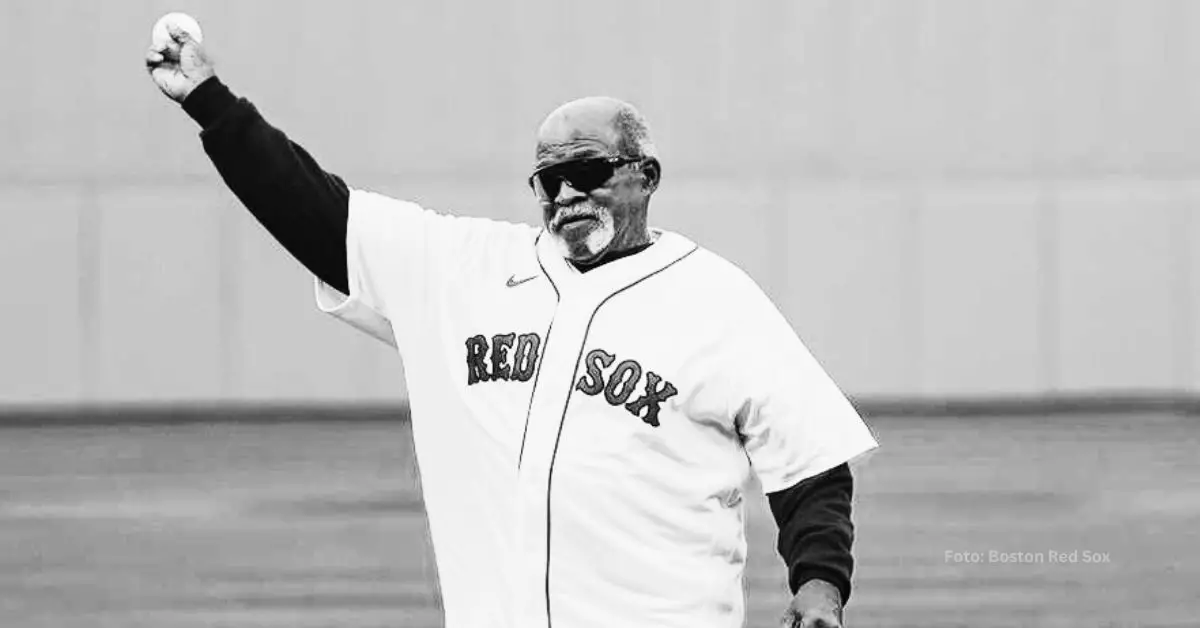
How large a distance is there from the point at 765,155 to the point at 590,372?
47.8 feet

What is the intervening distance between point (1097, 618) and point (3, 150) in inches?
464

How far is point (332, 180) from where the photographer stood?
4336 millimetres

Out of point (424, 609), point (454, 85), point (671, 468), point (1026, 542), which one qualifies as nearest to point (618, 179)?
point (671, 468)

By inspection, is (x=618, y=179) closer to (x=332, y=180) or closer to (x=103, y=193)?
(x=332, y=180)

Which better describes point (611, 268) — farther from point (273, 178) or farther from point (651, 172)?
point (273, 178)

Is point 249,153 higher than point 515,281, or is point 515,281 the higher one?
point 249,153

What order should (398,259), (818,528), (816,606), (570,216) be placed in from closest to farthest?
(816,606) → (818,528) → (570,216) → (398,259)

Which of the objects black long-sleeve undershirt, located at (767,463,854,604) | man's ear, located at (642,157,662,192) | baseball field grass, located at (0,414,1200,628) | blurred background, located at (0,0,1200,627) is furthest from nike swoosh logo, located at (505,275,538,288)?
blurred background, located at (0,0,1200,627)

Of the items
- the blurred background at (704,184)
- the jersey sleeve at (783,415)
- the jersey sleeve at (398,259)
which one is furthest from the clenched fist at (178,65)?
the blurred background at (704,184)

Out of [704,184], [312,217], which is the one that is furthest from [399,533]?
[312,217]

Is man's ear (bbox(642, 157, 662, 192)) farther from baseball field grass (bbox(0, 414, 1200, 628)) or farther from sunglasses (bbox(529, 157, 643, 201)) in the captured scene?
baseball field grass (bbox(0, 414, 1200, 628))

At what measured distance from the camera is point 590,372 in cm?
410

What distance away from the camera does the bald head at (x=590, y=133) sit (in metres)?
4.15

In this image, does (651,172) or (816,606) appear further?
(651,172)
